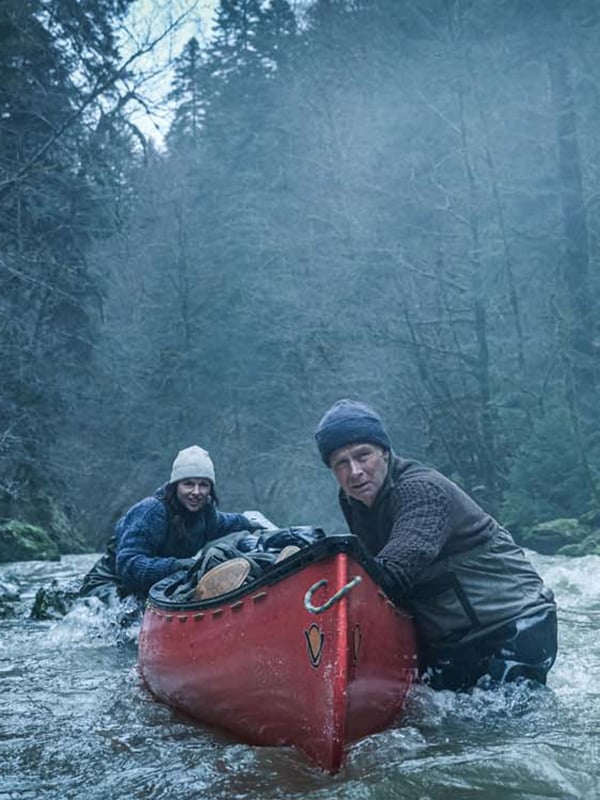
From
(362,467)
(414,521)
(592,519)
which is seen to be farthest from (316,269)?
(414,521)

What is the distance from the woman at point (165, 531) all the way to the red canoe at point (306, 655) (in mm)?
2048

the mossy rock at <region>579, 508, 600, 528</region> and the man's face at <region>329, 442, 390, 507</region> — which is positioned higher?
the man's face at <region>329, 442, 390, 507</region>

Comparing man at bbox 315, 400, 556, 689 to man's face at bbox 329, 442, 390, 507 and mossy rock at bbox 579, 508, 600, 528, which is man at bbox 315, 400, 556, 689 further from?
mossy rock at bbox 579, 508, 600, 528

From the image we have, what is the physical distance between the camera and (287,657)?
330 centimetres

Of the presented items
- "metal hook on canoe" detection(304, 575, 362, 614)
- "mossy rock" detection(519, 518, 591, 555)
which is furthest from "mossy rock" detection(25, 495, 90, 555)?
"metal hook on canoe" detection(304, 575, 362, 614)

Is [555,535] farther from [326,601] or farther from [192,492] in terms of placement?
[326,601]

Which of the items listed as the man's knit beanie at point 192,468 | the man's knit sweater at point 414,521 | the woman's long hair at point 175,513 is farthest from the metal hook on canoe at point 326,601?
the woman's long hair at point 175,513

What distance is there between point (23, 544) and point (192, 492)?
302 inches

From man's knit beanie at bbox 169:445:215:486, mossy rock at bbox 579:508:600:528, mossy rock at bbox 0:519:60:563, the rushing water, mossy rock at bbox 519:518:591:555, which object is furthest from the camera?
mossy rock at bbox 0:519:60:563

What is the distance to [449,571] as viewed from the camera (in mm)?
3875

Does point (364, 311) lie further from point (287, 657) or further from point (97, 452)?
point (287, 657)

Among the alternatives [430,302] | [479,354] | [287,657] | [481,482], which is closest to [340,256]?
[430,302]

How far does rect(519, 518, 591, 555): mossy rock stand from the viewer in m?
12.4

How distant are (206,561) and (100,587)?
94.8 inches
